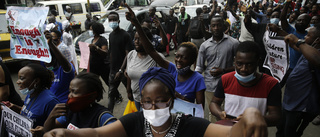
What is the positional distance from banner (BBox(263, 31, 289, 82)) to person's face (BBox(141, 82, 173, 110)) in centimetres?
165

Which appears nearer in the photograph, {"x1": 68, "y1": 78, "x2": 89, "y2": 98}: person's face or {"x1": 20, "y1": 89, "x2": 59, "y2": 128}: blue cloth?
{"x1": 68, "y1": 78, "x2": 89, "y2": 98}: person's face

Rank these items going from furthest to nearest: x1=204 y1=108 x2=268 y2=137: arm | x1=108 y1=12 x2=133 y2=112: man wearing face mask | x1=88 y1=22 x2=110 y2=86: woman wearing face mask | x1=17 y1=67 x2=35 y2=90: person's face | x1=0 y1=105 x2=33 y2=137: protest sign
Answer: x1=88 y1=22 x2=110 y2=86: woman wearing face mask < x1=108 y1=12 x2=133 y2=112: man wearing face mask < x1=17 y1=67 x2=35 y2=90: person's face < x1=0 y1=105 x2=33 y2=137: protest sign < x1=204 y1=108 x2=268 y2=137: arm

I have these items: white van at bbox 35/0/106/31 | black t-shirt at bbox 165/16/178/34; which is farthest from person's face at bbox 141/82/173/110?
white van at bbox 35/0/106/31

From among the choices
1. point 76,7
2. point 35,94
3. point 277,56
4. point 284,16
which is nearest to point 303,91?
point 277,56

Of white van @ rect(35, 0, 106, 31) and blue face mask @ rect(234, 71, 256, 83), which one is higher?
white van @ rect(35, 0, 106, 31)

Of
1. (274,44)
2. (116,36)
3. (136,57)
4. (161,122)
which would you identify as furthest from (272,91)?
(116,36)

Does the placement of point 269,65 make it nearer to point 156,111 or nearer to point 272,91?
point 272,91

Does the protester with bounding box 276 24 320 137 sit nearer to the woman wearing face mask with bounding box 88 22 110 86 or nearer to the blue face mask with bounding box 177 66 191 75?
the blue face mask with bounding box 177 66 191 75

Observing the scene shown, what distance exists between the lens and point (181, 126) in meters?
1.46

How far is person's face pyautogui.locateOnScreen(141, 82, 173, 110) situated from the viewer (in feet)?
4.86

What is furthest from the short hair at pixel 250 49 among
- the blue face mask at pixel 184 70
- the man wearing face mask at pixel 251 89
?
the blue face mask at pixel 184 70

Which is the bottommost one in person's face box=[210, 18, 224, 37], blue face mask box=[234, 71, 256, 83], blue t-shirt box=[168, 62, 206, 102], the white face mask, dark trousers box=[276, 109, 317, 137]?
dark trousers box=[276, 109, 317, 137]

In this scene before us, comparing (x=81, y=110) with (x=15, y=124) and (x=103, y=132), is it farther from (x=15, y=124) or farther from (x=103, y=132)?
(x=15, y=124)

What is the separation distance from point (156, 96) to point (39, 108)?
56.1 inches
